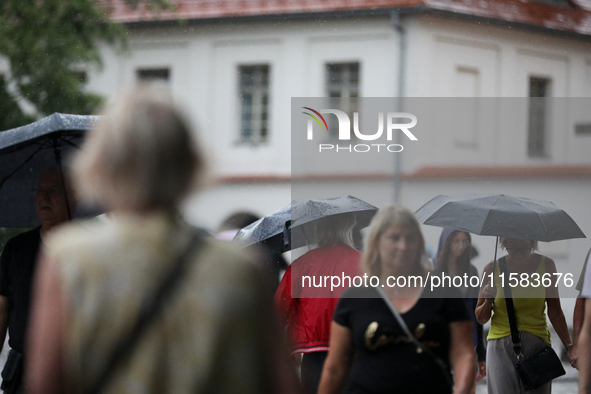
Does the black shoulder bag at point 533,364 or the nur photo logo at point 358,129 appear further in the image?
the black shoulder bag at point 533,364

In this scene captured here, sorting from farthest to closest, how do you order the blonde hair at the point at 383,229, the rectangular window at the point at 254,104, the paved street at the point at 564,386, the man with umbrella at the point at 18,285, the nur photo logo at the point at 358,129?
the rectangular window at the point at 254,104 → the paved street at the point at 564,386 → the nur photo logo at the point at 358,129 → the man with umbrella at the point at 18,285 → the blonde hair at the point at 383,229

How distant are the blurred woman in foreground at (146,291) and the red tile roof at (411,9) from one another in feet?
59.3

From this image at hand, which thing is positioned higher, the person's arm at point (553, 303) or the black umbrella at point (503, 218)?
the black umbrella at point (503, 218)

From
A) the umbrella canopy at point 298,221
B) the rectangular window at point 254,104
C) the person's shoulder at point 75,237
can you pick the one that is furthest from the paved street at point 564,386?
the rectangular window at point 254,104

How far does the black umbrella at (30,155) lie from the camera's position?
4891 millimetres


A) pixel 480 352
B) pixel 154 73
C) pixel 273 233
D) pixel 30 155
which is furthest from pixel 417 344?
pixel 154 73

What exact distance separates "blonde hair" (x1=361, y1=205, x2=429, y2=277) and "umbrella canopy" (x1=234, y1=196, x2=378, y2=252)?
1.17m

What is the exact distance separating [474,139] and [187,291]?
15.9 feet

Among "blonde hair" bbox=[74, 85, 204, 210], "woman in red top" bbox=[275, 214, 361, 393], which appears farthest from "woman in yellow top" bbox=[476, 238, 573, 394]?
"blonde hair" bbox=[74, 85, 204, 210]

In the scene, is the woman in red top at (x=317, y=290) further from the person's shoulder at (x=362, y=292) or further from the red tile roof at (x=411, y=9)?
the red tile roof at (x=411, y=9)

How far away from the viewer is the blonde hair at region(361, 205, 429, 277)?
→ 3.96 m

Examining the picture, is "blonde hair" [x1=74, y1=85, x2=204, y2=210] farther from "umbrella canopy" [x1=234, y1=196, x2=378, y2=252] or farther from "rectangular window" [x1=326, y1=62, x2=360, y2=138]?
"rectangular window" [x1=326, y1=62, x2=360, y2=138]

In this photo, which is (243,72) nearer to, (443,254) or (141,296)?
(443,254)

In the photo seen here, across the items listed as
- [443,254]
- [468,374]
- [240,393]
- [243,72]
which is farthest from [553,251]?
[243,72]
